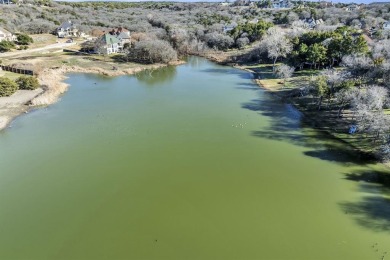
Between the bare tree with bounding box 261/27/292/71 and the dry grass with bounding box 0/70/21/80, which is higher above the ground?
the bare tree with bounding box 261/27/292/71

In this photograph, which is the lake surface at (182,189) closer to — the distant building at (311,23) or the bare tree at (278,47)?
the bare tree at (278,47)

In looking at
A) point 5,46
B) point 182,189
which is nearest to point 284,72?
point 182,189

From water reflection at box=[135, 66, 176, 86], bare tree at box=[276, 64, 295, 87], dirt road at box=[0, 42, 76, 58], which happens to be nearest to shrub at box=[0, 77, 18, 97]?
water reflection at box=[135, 66, 176, 86]

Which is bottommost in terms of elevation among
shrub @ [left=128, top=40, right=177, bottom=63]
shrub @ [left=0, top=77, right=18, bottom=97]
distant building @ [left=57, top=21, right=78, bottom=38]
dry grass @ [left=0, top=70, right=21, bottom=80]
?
shrub @ [left=0, top=77, right=18, bottom=97]

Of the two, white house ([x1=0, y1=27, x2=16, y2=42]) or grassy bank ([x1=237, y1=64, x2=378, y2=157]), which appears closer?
grassy bank ([x1=237, y1=64, x2=378, y2=157])

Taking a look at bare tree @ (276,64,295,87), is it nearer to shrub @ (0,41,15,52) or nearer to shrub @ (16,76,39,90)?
shrub @ (16,76,39,90)

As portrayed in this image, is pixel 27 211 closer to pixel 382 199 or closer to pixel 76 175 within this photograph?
pixel 76 175

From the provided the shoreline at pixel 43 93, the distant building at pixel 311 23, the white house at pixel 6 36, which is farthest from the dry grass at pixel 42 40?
the distant building at pixel 311 23
